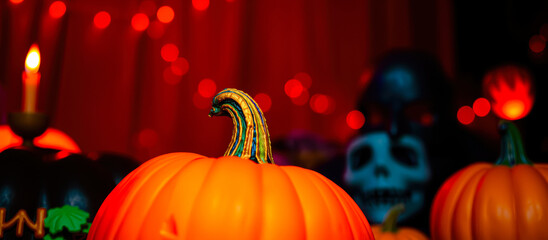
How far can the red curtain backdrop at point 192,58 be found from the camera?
1.71 metres

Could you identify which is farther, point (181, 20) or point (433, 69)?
point (181, 20)

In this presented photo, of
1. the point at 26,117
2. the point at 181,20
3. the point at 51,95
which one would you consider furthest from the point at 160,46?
the point at 26,117

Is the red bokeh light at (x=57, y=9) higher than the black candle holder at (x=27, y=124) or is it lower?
higher

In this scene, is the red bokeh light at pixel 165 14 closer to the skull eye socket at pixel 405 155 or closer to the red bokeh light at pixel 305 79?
the red bokeh light at pixel 305 79

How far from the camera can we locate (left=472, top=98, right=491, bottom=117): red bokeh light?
2.10 m

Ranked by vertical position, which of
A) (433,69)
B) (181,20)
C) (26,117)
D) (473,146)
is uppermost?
(181,20)

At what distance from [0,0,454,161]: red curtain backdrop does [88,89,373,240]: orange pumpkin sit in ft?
3.41

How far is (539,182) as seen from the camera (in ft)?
2.82

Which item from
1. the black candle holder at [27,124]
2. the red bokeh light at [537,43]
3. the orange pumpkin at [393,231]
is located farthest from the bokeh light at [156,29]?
the red bokeh light at [537,43]

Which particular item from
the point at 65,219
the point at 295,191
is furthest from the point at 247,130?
the point at 65,219

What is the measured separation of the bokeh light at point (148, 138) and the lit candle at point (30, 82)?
928 mm

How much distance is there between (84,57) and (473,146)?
1.36 m

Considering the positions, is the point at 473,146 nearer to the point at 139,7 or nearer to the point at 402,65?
the point at 402,65

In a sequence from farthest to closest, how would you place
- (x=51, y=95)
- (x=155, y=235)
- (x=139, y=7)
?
(x=139, y=7)
(x=51, y=95)
(x=155, y=235)
